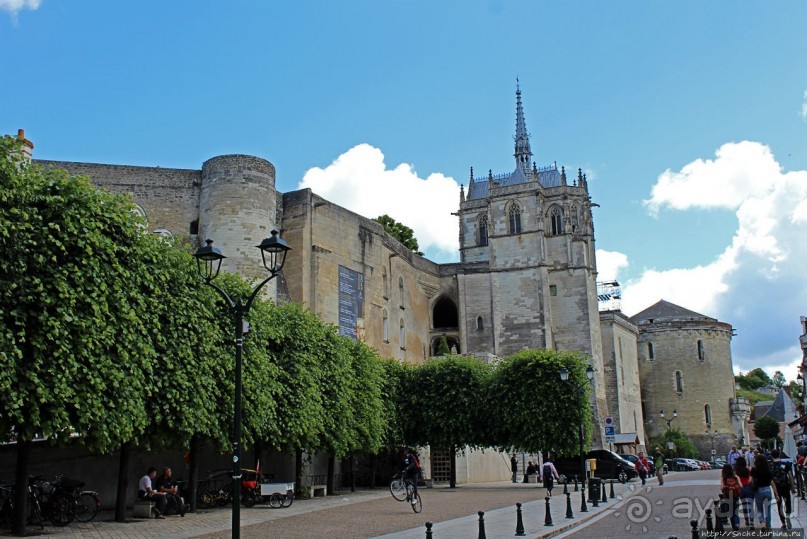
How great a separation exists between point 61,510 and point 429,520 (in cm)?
735

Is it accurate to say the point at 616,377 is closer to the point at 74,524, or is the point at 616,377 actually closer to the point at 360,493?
the point at 360,493

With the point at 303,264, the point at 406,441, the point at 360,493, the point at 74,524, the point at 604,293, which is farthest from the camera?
the point at 604,293

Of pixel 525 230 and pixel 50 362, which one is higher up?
pixel 525 230

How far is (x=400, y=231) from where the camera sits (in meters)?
61.0

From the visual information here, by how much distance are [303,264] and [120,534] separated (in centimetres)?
2332

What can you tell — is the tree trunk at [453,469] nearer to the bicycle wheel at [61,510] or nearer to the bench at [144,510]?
the bench at [144,510]

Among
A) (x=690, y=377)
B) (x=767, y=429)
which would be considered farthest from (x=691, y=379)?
(x=767, y=429)

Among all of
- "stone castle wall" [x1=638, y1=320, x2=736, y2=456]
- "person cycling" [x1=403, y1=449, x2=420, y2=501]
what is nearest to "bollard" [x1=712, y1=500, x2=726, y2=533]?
"person cycling" [x1=403, y1=449, x2=420, y2=501]

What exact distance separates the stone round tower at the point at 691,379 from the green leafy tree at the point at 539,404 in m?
40.5

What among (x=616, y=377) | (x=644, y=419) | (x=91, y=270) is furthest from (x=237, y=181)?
(x=644, y=419)

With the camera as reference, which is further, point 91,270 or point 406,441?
point 406,441

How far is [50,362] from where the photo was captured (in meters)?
14.6

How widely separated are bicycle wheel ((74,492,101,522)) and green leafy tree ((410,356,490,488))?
16049 mm

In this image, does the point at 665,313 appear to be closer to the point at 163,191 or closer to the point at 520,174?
the point at 520,174
